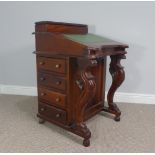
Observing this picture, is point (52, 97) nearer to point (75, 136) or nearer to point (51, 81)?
point (51, 81)

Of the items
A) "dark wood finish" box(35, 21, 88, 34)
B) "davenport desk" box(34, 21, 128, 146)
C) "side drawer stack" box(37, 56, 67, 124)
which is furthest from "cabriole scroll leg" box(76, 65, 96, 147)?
"dark wood finish" box(35, 21, 88, 34)

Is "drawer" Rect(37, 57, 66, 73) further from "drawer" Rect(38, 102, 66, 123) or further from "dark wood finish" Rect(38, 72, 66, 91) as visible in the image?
"drawer" Rect(38, 102, 66, 123)

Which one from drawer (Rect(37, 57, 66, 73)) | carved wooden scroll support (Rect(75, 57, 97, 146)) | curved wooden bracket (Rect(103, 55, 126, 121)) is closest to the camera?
carved wooden scroll support (Rect(75, 57, 97, 146))

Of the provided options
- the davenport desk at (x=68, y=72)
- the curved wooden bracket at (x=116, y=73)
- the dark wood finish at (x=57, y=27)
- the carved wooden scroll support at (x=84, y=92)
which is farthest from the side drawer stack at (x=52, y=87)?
the curved wooden bracket at (x=116, y=73)

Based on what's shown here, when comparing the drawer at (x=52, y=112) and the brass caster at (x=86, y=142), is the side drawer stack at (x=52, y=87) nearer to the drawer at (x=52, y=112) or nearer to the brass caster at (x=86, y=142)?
the drawer at (x=52, y=112)

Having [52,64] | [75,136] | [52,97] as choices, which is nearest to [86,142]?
[75,136]

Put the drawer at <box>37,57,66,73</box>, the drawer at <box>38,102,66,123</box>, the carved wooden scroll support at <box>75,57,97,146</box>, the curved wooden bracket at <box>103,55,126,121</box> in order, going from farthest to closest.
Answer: the curved wooden bracket at <box>103,55,126,121</box> → the drawer at <box>38,102,66,123</box> → the drawer at <box>37,57,66,73</box> → the carved wooden scroll support at <box>75,57,97,146</box>

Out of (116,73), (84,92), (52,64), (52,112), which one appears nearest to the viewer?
(84,92)

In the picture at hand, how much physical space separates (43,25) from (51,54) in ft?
0.83

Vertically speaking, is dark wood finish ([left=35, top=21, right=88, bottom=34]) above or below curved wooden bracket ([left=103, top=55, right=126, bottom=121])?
above

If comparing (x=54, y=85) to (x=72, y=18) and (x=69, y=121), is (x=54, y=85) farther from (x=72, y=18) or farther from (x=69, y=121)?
(x=72, y=18)

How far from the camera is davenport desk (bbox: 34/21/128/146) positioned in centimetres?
150

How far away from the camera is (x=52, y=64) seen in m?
1.70

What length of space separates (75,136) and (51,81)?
1.78 ft
